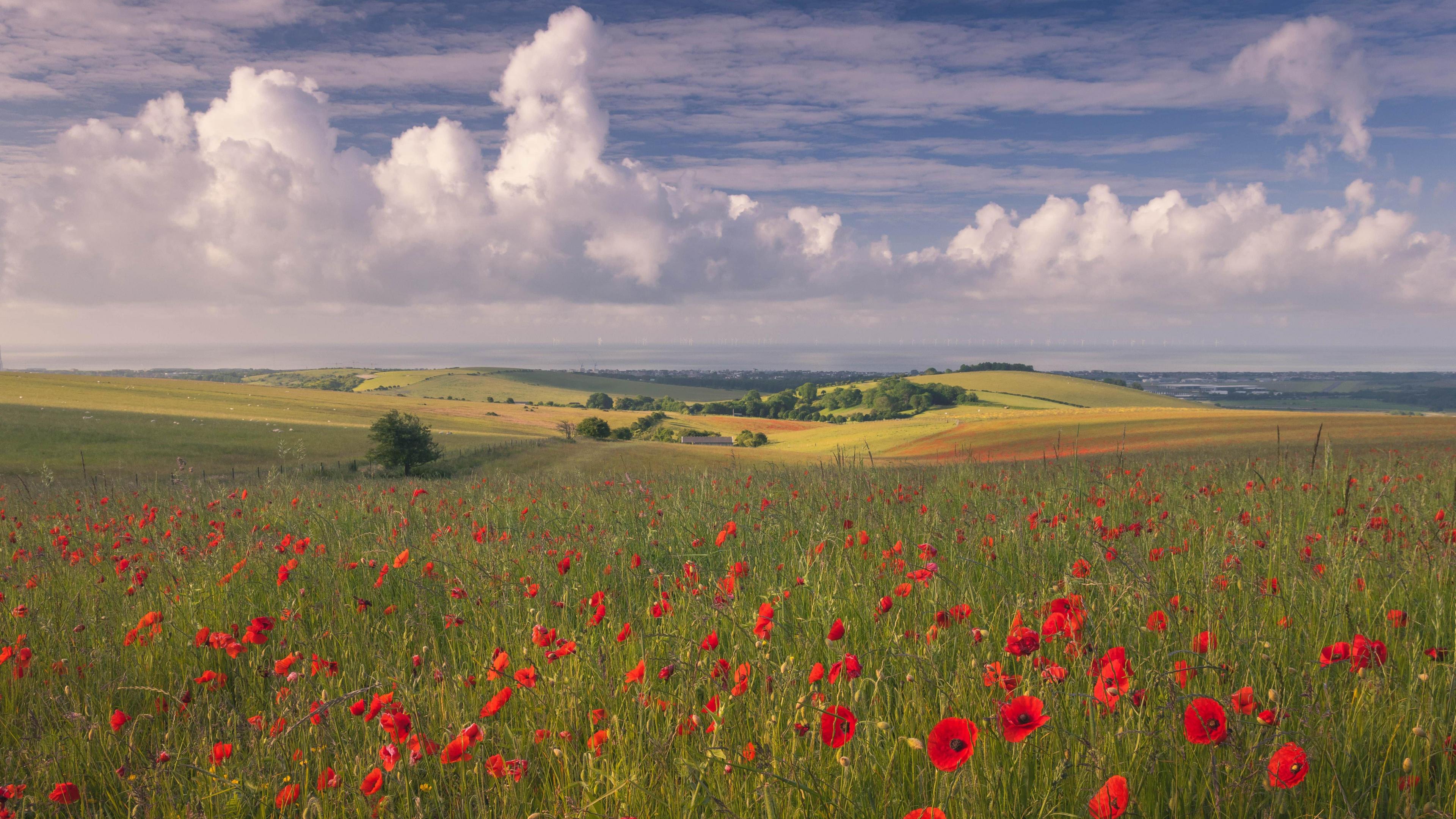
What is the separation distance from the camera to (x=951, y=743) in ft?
5.47

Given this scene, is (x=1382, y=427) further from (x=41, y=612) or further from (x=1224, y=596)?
(x=41, y=612)

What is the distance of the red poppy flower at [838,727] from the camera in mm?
1967

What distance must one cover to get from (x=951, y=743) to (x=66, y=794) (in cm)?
290

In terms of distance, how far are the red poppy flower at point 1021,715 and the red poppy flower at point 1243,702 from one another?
80cm

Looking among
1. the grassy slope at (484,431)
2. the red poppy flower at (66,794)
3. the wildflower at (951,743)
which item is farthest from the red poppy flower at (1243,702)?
the grassy slope at (484,431)

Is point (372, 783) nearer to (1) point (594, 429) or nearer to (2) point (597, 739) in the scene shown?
(2) point (597, 739)

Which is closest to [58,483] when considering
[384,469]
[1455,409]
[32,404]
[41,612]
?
[384,469]

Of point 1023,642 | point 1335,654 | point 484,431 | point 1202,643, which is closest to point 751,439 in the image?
point 484,431

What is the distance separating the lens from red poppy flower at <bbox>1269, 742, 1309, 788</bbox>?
177 centimetres

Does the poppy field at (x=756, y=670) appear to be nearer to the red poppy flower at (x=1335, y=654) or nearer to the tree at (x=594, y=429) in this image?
the red poppy flower at (x=1335, y=654)

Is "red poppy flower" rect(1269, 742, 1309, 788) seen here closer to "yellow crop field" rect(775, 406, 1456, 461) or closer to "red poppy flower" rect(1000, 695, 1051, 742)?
"red poppy flower" rect(1000, 695, 1051, 742)

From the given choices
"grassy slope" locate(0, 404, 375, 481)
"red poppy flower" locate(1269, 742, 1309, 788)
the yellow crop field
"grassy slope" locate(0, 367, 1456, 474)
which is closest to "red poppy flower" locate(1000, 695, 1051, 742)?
"red poppy flower" locate(1269, 742, 1309, 788)

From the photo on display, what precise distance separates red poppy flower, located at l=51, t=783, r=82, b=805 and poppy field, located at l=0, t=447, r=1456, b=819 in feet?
0.07

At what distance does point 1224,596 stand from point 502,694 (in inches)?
151
